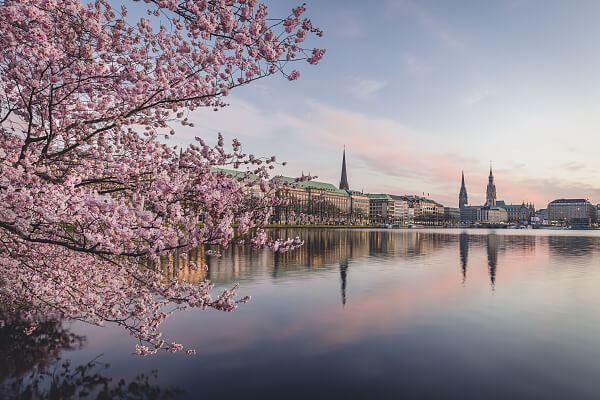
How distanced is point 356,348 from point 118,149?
35.8 feet

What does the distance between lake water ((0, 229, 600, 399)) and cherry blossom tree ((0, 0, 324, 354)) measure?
9.58 feet

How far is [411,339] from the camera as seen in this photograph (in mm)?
17719

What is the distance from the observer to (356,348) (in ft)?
53.8

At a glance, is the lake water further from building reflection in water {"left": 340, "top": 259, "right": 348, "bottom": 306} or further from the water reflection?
building reflection in water {"left": 340, "top": 259, "right": 348, "bottom": 306}

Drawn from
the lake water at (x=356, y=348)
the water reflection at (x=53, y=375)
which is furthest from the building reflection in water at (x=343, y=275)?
the water reflection at (x=53, y=375)

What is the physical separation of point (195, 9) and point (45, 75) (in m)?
3.11

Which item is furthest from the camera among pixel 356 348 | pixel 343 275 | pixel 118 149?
pixel 343 275

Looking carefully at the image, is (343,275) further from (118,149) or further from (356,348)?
(118,149)

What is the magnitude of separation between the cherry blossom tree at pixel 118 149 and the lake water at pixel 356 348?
2919 mm

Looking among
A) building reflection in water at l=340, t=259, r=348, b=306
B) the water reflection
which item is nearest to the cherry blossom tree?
the water reflection

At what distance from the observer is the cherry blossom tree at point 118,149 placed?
768cm

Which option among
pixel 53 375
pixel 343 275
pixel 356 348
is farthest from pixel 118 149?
pixel 343 275

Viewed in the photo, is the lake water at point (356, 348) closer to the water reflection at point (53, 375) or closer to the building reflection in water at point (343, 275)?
the water reflection at point (53, 375)

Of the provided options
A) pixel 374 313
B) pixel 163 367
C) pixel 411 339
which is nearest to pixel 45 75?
pixel 163 367
